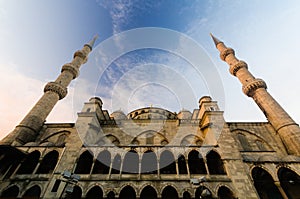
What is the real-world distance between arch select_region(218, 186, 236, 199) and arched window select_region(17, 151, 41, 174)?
1720 cm

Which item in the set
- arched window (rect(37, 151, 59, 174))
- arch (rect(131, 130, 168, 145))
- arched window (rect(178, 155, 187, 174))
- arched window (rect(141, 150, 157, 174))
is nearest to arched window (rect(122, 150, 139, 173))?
arched window (rect(141, 150, 157, 174))

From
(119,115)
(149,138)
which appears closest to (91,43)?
(119,115)

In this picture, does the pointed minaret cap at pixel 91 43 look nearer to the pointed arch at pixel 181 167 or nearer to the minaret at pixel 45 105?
the minaret at pixel 45 105

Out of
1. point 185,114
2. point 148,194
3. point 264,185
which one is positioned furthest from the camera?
point 185,114

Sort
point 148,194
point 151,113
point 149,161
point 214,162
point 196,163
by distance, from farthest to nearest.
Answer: point 151,113, point 196,163, point 214,162, point 149,161, point 148,194

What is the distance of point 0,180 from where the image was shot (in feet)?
47.1

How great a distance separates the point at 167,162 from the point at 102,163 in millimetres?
6455

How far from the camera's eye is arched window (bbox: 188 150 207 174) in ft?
53.6

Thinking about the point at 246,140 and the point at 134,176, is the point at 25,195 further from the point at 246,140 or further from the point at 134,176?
the point at 246,140

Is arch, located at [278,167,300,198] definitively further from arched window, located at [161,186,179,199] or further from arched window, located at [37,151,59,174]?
arched window, located at [37,151,59,174]

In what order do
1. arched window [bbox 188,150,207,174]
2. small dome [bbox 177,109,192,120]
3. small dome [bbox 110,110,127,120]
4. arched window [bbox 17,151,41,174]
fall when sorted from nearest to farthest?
arched window [bbox 17,151,41,174]
arched window [bbox 188,150,207,174]
small dome [bbox 177,109,192,120]
small dome [bbox 110,110,127,120]

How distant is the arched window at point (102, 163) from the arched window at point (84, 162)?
3.02ft

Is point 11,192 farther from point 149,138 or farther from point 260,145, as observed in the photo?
point 260,145

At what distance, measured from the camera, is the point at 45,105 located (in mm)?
21734
